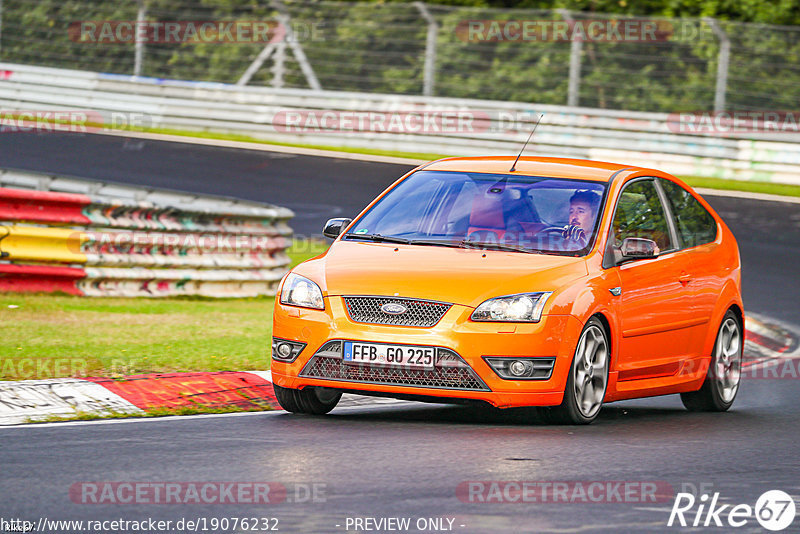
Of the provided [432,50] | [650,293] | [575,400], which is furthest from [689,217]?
[432,50]

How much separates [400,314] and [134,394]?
71.2 inches

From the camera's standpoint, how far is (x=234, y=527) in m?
5.65

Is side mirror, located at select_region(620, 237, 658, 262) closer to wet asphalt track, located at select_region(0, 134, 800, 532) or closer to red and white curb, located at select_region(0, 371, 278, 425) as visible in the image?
wet asphalt track, located at select_region(0, 134, 800, 532)

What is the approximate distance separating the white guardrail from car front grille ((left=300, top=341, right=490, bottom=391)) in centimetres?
1576

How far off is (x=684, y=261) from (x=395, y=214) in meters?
1.92

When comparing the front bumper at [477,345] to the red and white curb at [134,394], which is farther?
the red and white curb at [134,394]

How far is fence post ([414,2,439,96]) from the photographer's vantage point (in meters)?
26.0

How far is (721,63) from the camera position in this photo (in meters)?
24.1

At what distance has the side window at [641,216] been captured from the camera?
29.8 feet

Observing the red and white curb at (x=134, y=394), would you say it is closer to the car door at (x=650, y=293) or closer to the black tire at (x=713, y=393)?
the car door at (x=650, y=293)

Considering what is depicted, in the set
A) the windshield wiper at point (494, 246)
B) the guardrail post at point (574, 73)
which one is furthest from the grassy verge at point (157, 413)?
the guardrail post at point (574, 73)

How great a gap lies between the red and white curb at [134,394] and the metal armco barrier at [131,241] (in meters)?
3.81

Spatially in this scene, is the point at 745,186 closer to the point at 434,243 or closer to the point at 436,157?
the point at 436,157

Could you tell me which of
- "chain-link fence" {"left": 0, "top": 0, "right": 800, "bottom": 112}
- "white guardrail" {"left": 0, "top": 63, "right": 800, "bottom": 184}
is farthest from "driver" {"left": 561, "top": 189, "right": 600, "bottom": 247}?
"chain-link fence" {"left": 0, "top": 0, "right": 800, "bottom": 112}
